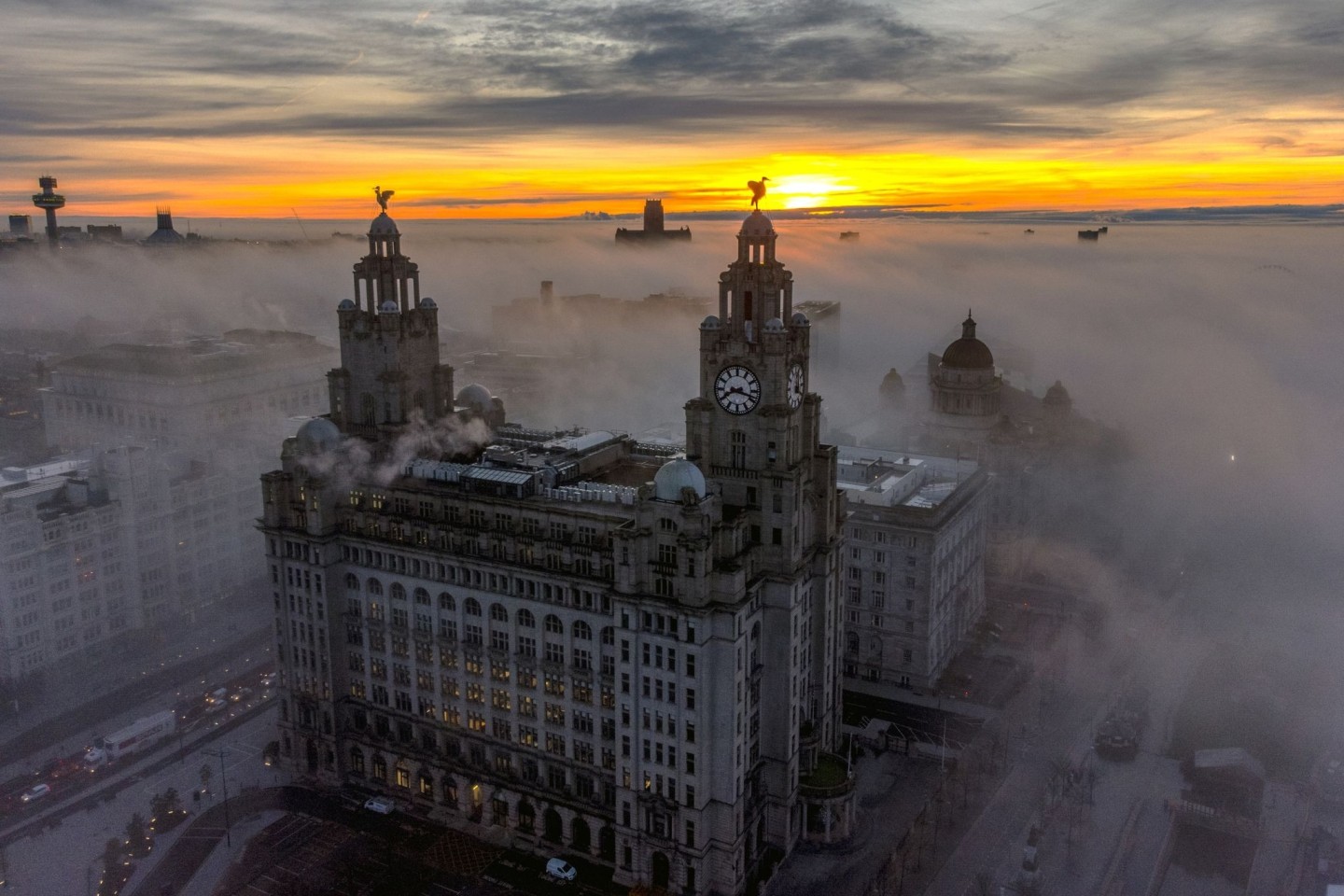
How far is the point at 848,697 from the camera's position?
148m

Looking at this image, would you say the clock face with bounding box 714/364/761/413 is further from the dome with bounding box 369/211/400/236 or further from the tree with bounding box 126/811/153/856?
the tree with bounding box 126/811/153/856

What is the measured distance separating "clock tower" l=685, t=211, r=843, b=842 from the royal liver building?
11.3 inches

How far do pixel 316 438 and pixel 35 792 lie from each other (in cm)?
5568

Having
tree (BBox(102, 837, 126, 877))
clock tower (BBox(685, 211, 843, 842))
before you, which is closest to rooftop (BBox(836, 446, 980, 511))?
clock tower (BBox(685, 211, 843, 842))

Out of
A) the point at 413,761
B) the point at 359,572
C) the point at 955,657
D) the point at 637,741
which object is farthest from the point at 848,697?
the point at 359,572

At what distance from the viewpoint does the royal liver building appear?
99.3 meters

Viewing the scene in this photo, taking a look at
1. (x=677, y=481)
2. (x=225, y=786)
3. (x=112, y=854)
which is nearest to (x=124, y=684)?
(x=225, y=786)

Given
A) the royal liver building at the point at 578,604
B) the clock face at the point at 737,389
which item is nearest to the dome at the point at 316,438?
the royal liver building at the point at 578,604

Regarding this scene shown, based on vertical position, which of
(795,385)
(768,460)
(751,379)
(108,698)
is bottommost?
(108,698)

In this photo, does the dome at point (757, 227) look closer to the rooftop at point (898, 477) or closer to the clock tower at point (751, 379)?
the clock tower at point (751, 379)

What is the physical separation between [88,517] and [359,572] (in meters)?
68.2

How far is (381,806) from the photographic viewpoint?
118 meters

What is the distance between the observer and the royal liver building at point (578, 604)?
99.3 metres

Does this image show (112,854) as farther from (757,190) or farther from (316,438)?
(757,190)
